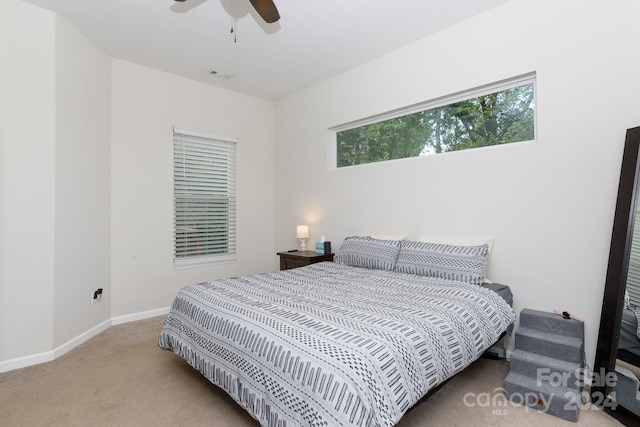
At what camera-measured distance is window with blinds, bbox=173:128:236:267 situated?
405cm

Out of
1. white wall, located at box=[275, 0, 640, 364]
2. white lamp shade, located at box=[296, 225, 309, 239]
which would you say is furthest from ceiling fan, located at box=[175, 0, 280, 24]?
white lamp shade, located at box=[296, 225, 309, 239]

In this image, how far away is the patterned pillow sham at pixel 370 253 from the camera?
302 cm

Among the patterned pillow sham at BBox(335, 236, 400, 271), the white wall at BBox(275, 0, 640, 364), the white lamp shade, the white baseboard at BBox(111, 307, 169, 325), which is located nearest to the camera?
the white wall at BBox(275, 0, 640, 364)

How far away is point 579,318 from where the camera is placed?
2199mm

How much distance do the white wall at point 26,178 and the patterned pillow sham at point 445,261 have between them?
3.03 meters

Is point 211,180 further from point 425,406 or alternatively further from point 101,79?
point 425,406

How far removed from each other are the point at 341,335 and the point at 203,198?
331 cm

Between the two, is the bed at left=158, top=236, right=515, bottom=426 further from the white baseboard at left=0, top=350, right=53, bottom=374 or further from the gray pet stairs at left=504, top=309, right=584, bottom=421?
the white baseboard at left=0, top=350, right=53, bottom=374

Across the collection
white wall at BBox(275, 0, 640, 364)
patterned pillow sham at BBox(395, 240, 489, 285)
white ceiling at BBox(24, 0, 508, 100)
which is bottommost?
patterned pillow sham at BBox(395, 240, 489, 285)

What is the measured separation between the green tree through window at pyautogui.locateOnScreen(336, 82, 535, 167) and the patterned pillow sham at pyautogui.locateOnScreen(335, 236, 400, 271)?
3.21ft

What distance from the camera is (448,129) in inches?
121

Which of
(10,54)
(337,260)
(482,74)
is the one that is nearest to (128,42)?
(10,54)

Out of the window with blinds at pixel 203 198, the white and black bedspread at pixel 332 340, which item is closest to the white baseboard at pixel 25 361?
the white and black bedspread at pixel 332 340

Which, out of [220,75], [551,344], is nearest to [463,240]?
[551,344]
